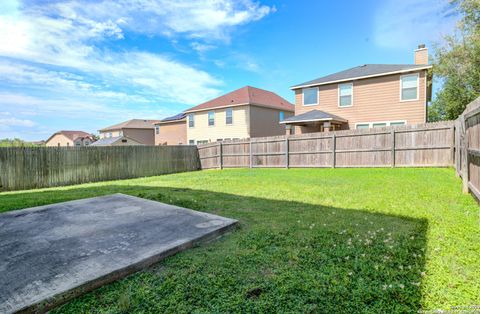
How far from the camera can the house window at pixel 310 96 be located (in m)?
16.6

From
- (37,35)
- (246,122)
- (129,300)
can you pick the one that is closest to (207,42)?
(246,122)

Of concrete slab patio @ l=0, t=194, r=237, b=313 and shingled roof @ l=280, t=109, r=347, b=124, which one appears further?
shingled roof @ l=280, t=109, r=347, b=124

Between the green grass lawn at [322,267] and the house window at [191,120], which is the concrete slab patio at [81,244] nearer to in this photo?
the green grass lawn at [322,267]

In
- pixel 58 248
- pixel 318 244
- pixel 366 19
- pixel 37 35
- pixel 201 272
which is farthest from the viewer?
pixel 366 19

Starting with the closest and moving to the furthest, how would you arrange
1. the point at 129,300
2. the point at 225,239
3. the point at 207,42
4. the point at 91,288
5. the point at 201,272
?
the point at 129,300
the point at 91,288
the point at 201,272
the point at 225,239
the point at 207,42

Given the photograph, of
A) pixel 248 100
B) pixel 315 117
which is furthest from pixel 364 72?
pixel 248 100

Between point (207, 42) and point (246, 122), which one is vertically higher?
point (207, 42)

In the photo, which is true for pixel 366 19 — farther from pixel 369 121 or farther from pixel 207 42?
pixel 207 42

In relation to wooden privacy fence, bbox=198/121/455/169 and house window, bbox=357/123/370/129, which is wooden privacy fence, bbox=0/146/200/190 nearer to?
wooden privacy fence, bbox=198/121/455/169

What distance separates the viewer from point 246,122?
20125 mm

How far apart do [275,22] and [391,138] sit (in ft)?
26.7

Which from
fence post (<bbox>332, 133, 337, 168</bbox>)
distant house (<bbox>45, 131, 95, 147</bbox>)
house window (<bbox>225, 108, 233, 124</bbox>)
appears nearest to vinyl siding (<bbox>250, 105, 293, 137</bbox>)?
house window (<bbox>225, 108, 233, 124</bbox>)

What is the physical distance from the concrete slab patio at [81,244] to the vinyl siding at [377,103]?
1357 centimetres

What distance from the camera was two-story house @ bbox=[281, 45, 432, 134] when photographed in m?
13.5
